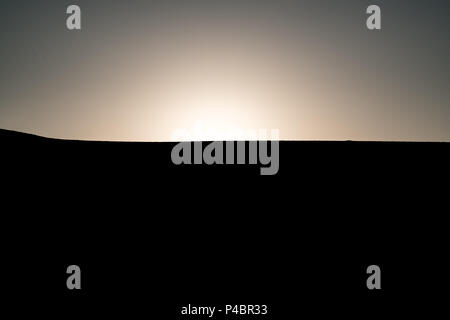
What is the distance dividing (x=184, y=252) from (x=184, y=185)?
1921 mm

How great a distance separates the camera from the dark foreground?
6133 mm

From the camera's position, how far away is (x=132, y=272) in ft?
21.9

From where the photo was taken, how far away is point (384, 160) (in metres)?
9.87

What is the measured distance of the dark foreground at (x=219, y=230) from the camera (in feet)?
20.1

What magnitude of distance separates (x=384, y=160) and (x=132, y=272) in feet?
19.1

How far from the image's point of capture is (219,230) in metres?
7.73

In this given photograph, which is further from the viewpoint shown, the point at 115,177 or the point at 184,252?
the point at 115,177
